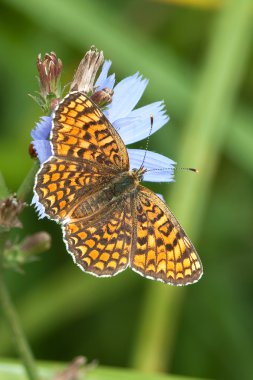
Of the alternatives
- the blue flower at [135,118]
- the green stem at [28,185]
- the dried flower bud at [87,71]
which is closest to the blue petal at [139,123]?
the blue flower at [135,118]

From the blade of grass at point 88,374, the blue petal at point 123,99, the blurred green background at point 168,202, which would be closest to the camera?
the blue petal at point 123,99

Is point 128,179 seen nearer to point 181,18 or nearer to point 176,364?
point 176,364

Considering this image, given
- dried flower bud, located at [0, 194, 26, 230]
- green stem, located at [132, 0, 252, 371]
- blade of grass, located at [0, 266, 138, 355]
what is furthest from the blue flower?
blade of grass, located at [0, 266, 138, 355]

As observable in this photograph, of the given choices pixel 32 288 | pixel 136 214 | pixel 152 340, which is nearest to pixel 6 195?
pixel 136 214

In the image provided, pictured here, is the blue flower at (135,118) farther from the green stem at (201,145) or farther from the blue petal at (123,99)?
the green stem at (201,145)

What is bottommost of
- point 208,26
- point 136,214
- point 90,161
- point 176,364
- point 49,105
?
point 176,364

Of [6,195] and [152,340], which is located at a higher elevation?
[6,195]

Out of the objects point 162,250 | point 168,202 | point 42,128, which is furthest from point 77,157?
point 168,202
